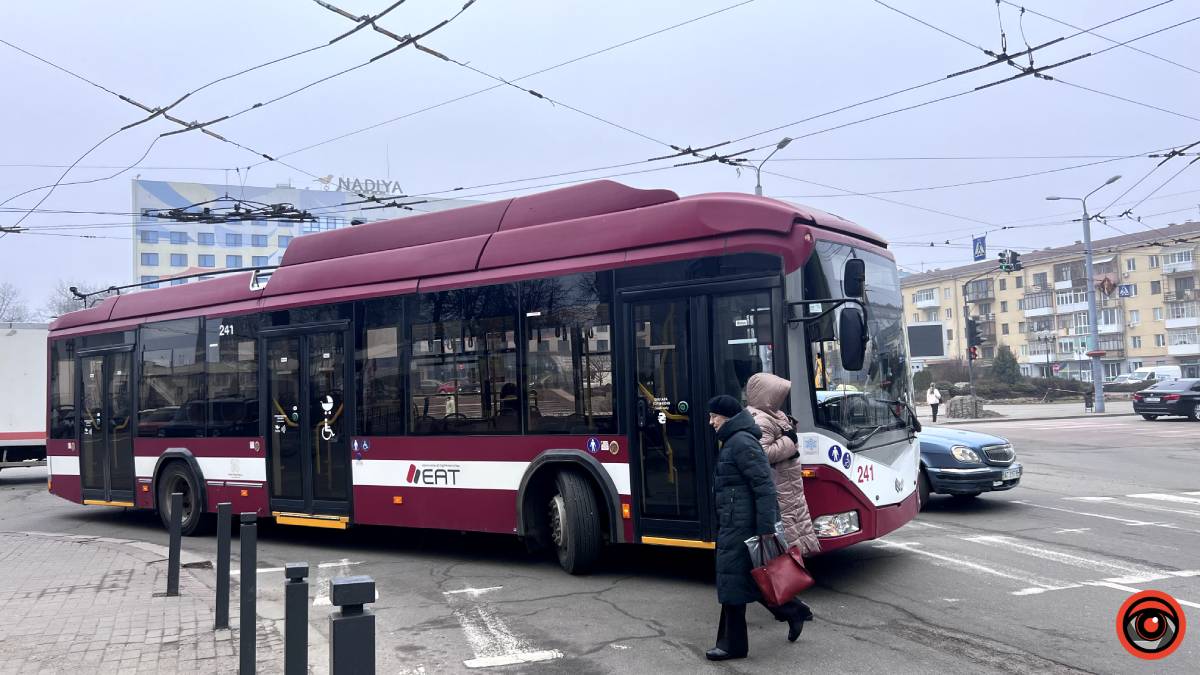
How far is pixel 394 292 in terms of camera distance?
10.0 m

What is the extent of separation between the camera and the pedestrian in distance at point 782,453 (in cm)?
646

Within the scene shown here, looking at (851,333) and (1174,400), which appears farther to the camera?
(1174,400)

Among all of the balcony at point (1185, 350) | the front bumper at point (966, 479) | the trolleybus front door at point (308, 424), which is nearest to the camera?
the trolleybus front door at point (308, 424)

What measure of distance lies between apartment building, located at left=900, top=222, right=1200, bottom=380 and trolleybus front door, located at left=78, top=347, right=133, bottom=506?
71.9m

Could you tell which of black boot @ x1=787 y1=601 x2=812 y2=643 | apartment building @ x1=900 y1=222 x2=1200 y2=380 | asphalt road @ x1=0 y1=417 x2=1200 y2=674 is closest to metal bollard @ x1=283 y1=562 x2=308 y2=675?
asphalt road @ x1=0 y1=417 x2=1200 y2=674

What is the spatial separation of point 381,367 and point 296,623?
599 centimetres

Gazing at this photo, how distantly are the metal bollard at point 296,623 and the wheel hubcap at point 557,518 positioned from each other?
4.24 metres

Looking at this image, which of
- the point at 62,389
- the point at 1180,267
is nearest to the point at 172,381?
the point at 62,389

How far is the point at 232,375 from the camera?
38.3 ft

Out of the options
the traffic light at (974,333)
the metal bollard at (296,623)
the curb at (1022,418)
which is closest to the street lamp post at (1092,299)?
the curb at (1022,418)

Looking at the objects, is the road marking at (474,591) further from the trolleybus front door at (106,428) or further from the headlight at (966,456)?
the trolleybus front door at (106,428)

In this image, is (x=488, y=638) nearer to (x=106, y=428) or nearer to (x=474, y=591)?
(x=474, y=591)

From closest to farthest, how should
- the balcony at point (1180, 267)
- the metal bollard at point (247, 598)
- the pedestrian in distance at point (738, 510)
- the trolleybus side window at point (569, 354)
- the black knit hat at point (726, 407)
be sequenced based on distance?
the metal bollard at point (247, 598) < the pedestrian in distance at point (738, 510) < the black knit hat at point (726, 407) < the trolleybus side window at point (569, 354) < the balcony at point (1180, 267)

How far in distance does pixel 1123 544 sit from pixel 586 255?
19.9 feet
